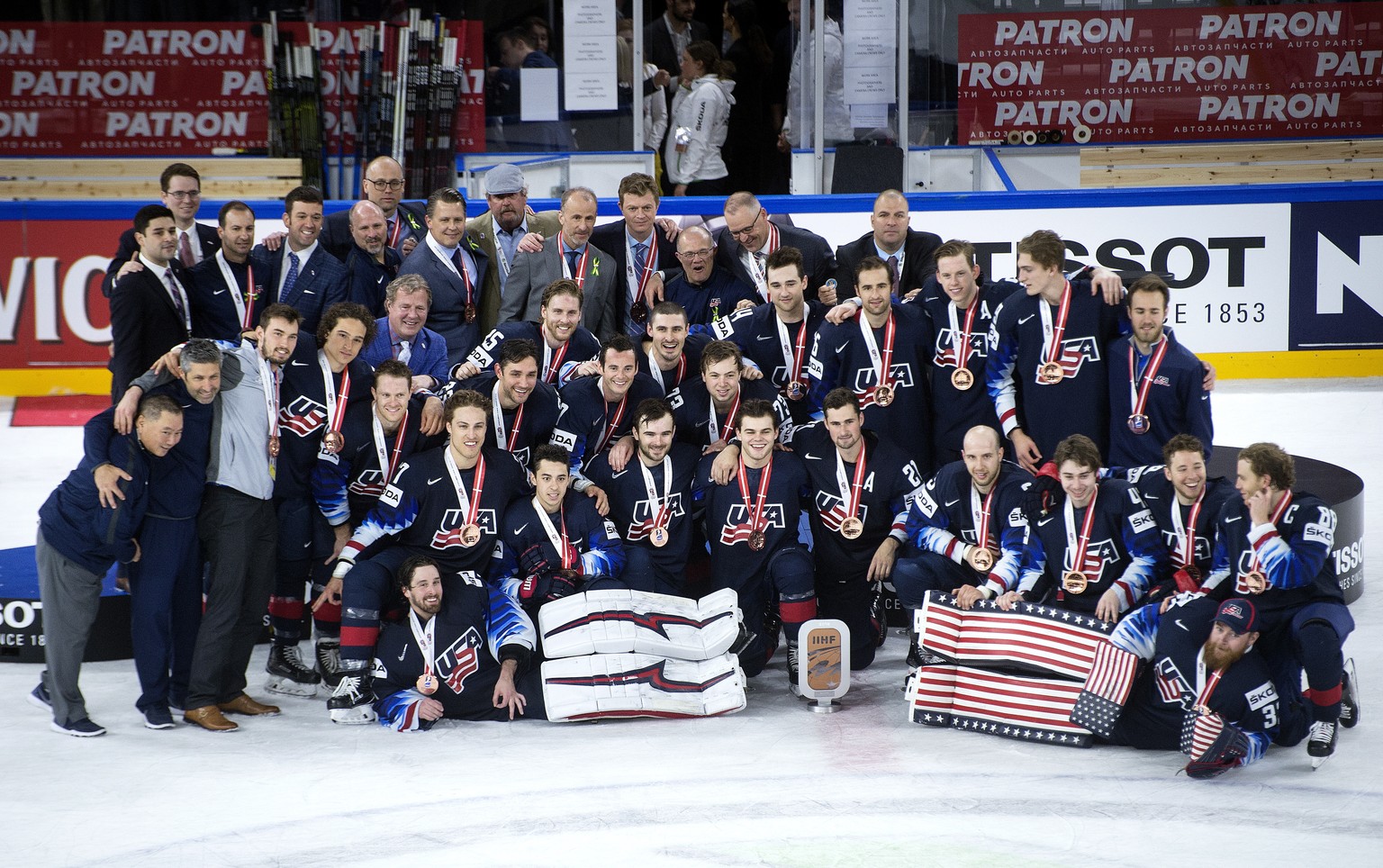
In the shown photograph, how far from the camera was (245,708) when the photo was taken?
572 cm

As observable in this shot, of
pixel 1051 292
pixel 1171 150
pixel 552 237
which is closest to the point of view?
pixel 1051 292

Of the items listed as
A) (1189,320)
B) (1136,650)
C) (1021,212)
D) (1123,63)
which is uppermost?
(1123,63)

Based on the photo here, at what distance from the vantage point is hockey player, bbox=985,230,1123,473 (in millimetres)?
6203

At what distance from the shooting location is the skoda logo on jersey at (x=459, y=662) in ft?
18.4

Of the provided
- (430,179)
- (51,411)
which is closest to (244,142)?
(430,179)

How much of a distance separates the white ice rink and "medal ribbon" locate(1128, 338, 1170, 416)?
1.33 m

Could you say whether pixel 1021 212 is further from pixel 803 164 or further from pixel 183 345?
pixel 183 345

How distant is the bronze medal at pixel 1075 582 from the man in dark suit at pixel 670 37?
24.2ft

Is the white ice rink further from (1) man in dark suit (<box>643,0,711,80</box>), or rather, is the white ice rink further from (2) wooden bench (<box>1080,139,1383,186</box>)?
(1) man in dark suit (<box>643,0,711,80</box>)

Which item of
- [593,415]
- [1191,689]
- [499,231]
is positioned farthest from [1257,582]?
[499,231]

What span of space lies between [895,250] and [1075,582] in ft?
6.94

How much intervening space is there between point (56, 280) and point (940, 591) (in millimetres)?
7417

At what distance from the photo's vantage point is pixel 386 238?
23.5ft

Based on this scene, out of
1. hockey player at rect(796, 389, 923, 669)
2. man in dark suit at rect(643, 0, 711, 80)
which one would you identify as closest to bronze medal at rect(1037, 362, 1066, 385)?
hockey player at rect(796, 389, 923, 669)
